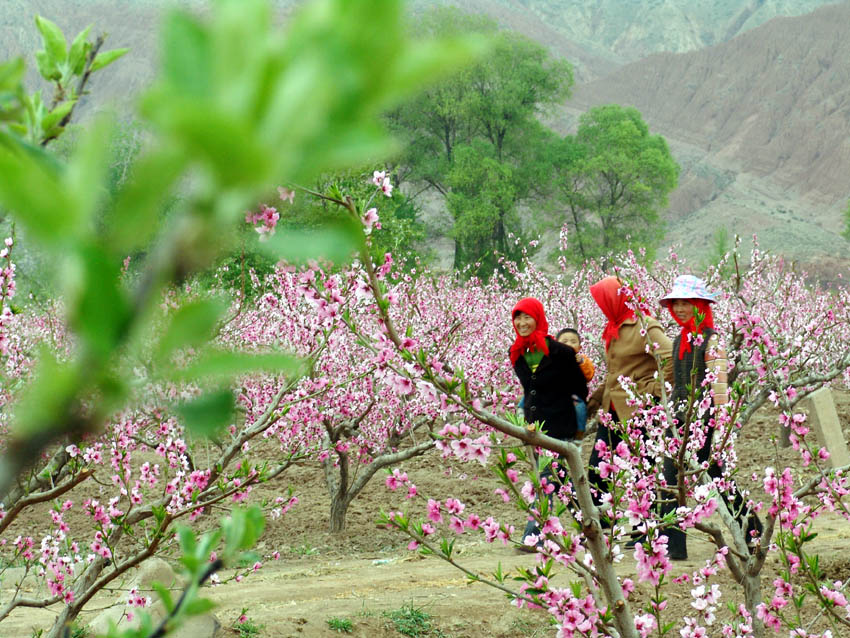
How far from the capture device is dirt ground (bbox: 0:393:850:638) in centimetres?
537

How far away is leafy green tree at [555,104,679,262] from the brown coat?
35.7 m

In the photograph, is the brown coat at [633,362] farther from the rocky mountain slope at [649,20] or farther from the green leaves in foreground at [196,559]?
the rocky mountain slope at [649,20]

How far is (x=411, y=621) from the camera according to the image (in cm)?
543

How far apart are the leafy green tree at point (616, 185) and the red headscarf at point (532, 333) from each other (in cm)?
3560

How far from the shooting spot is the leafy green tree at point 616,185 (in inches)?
1672

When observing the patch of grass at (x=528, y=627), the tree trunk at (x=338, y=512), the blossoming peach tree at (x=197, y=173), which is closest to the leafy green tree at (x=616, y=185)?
the tree trunk at (x=338, y=512)

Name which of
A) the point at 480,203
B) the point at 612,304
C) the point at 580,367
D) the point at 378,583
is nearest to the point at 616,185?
the point at 480,203

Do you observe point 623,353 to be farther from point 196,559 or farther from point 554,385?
point 196,559

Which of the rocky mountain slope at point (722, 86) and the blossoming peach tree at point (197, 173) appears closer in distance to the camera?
the blossoming peach tree at point (197, 173)

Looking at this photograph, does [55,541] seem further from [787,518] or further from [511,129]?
[511,129]

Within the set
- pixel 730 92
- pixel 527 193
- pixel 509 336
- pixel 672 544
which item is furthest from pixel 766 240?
pixel 672 544

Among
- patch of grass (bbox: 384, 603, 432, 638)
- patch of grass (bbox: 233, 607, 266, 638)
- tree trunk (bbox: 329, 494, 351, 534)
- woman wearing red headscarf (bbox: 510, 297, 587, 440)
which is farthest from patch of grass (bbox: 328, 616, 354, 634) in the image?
tree trunk (bbox: 329, 494, 351, 534)

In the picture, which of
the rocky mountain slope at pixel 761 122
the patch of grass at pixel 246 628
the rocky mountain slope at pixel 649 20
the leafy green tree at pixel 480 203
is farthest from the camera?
the rocky mountain slope at pixel 649 20

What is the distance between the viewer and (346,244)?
36cm
